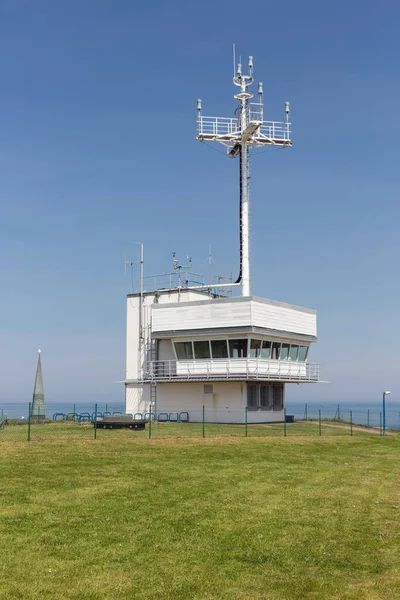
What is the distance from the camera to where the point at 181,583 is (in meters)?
12.1

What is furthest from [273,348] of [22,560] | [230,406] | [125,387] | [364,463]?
[22,560]

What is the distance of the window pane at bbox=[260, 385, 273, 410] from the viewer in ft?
162

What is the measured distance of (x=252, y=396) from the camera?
4809 centimetres

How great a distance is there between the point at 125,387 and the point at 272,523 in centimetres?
3597

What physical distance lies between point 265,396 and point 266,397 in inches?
6.8

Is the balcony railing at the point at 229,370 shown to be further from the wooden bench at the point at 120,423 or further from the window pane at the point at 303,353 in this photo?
the wooden bench at the point at 120,423

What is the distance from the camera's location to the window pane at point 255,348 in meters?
46.1

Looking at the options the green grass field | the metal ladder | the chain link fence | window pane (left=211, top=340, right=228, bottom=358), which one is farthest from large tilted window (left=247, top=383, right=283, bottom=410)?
the green grass field

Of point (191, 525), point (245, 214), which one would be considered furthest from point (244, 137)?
point (191, 525)

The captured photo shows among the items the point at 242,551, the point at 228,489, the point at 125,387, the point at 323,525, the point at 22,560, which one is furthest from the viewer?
the point at 125,387

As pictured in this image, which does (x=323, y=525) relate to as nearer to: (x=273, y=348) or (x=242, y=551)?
(x=242, y=551)

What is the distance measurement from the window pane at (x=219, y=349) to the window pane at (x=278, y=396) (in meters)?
6.05

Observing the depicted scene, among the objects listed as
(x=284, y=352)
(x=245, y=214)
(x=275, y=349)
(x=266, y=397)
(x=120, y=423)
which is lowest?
(x=120, y=423)

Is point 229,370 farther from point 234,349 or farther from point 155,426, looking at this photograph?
point 155,426
